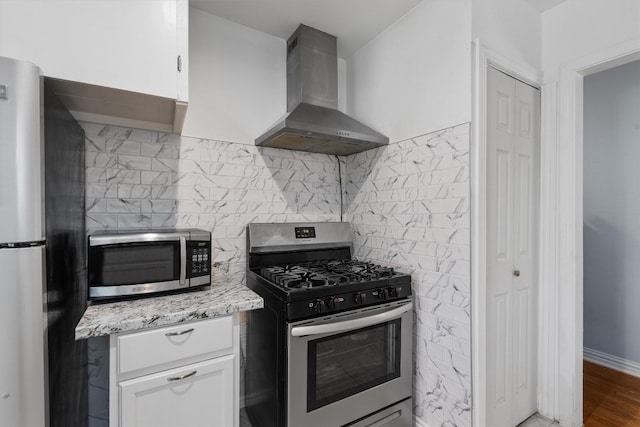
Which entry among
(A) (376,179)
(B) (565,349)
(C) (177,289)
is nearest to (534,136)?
(A) (376,179)

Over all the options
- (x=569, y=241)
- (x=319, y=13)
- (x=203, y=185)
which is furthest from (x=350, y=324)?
(x=319, y=13)

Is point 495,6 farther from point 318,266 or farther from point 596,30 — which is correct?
point 318,266

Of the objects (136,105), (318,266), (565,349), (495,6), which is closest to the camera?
(136,105)

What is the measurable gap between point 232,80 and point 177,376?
1811 mm

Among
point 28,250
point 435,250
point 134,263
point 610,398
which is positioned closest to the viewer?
point 28,250

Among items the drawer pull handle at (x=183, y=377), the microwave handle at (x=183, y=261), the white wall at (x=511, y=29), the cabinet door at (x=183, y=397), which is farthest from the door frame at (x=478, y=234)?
the microwave handle at (x=183, y=261)

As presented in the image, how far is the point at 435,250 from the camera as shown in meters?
1.79

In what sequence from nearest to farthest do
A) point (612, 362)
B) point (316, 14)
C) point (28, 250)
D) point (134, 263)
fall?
point (28, 250)
point (134, 263)
point (316, 14)
point (612, 362)

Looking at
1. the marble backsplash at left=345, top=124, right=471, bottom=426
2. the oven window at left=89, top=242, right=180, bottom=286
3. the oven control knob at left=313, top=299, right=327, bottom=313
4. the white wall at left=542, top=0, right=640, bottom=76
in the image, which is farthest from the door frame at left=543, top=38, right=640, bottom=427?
the oven window at left=89, top=242, right=180, bottom=286

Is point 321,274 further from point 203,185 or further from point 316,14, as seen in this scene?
point 316,14

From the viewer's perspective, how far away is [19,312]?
916 mm

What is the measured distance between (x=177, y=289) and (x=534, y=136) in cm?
238

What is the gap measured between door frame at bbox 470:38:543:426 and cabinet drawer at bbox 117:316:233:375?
1.28m

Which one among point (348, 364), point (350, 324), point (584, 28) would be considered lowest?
point (348, 364)
